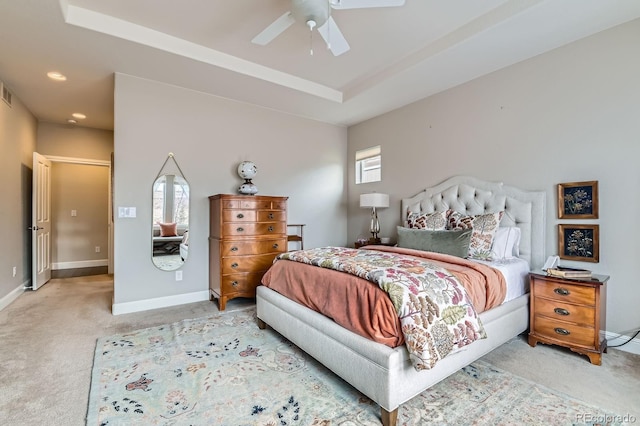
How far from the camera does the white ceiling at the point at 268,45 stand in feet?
8.27

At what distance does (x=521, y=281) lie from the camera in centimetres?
282

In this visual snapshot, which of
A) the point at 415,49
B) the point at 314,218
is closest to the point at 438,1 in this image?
the point at 415,49

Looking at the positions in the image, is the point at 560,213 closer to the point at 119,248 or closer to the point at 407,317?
the point at 407,317

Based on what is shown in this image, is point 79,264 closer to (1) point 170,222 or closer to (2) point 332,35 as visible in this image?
(1) point 170,222

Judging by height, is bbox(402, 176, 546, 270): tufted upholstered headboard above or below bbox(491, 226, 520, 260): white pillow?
above

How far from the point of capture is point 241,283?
12.3 ft

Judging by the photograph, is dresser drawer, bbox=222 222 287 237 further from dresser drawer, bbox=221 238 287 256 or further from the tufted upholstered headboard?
the tufted upholstered headboard

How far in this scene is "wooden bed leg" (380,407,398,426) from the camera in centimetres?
162

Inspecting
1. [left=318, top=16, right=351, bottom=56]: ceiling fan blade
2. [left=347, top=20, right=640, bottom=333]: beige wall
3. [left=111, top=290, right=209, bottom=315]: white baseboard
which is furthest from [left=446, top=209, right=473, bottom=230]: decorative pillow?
[left=111, top=290, right=209, bottom=315]: white baseboard

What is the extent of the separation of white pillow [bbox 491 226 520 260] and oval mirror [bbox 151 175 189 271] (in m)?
3.56

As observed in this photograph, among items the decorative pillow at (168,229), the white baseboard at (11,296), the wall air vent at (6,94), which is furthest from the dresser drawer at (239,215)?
the wall air vent at (6,94)

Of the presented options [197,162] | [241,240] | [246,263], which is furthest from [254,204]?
[197,162]

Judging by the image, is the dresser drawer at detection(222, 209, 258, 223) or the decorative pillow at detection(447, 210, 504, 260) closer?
the decorative pillow at detection(447, 210, 504, 260)

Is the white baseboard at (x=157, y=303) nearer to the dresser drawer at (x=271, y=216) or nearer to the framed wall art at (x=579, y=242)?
the dresser drawer at (x=271, y=216)
